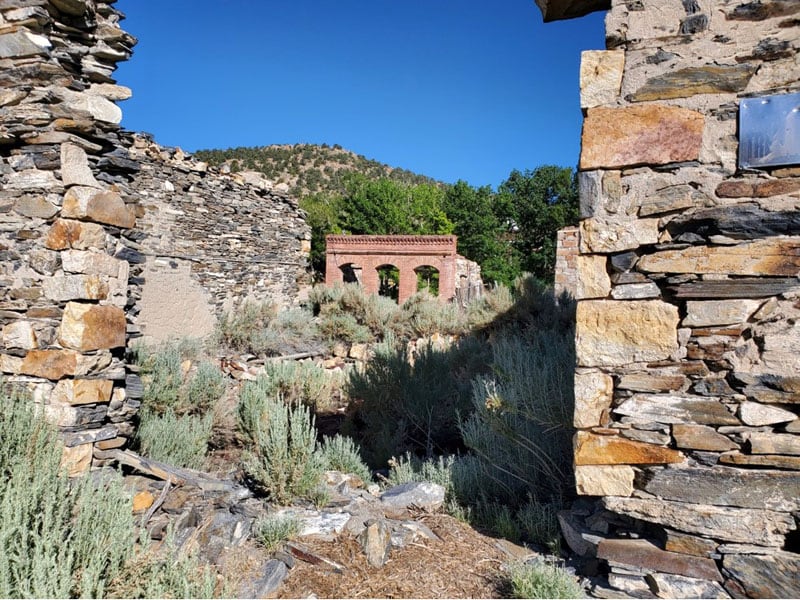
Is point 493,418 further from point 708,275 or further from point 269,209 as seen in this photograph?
point 269,209

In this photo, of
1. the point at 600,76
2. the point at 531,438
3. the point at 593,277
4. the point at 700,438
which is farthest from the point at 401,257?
the point at 700,438

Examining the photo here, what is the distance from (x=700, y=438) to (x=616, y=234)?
104 centimetres

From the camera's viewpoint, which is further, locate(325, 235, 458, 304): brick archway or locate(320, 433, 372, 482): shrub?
locate(325, 235, 458, 304): brick archway

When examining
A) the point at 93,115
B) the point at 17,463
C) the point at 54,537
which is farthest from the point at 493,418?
the point at 93,115

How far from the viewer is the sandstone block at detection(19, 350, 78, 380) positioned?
3.53m

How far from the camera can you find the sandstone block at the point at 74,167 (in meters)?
3.59

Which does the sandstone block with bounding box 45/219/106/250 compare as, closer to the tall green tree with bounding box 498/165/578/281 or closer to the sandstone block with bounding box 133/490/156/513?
the sandstone block with bounding box 133/490/156/513

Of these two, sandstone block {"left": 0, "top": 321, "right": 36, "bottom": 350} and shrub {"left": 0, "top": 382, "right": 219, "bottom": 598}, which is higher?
sandstone block {"left": 0, "top": 321, "right": 36, "bottom": 350}

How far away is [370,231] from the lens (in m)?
27.9

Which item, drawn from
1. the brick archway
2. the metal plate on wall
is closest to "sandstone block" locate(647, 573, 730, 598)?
the metal plate on wall

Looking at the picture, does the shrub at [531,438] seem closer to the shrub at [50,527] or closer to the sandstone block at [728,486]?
the sandstone block at [728,486]

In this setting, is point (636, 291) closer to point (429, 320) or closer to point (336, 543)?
point (336, 543)

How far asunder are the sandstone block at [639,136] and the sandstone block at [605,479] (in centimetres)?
152

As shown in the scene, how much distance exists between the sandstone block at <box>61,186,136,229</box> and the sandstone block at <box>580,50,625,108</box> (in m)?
→ 3.31
